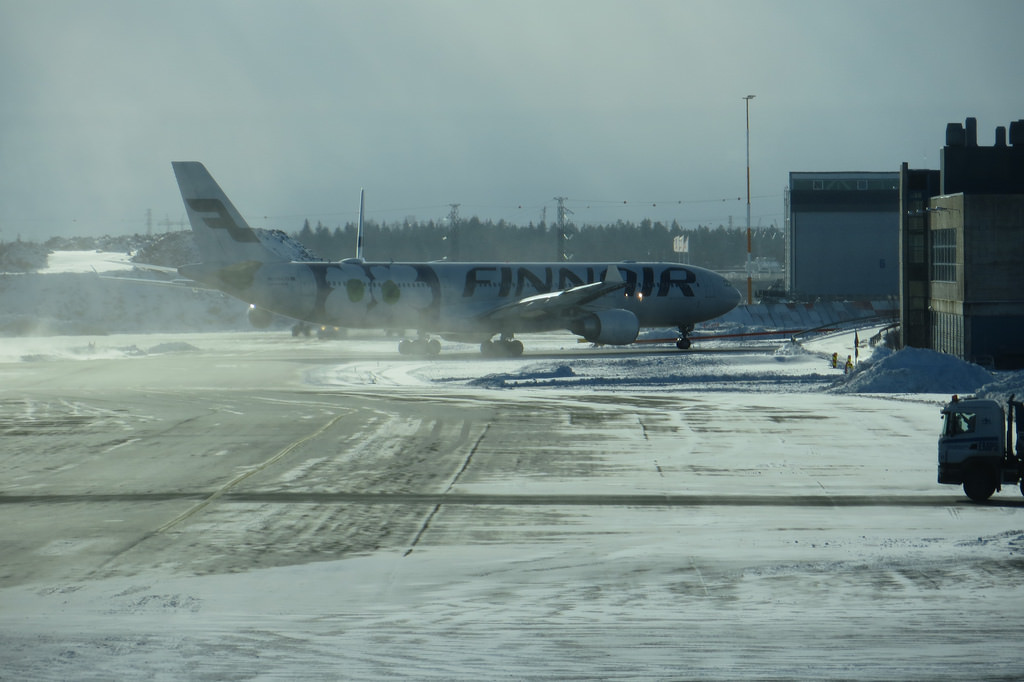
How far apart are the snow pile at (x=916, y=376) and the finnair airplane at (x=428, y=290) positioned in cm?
1668

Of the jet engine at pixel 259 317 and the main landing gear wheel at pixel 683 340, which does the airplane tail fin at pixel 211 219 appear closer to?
the jet engine at pixel 259 317

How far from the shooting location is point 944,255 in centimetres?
4766

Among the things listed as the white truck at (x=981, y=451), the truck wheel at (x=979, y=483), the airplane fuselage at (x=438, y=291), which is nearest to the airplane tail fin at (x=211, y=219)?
the airplane fuselage at (x=438, y=291)

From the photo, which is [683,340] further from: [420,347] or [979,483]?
[979,483]

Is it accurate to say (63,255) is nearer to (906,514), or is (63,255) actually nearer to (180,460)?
(180,460)

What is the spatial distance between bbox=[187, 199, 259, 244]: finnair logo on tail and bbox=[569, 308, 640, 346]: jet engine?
50.9 ft

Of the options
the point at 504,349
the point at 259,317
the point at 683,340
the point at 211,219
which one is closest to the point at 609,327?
the point at 504,349

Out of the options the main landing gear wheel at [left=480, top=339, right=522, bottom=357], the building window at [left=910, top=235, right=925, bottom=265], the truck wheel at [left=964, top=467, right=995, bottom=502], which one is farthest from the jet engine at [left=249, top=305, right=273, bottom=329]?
the truck wheel at [left=964, top=467, right=995, bottom=502]

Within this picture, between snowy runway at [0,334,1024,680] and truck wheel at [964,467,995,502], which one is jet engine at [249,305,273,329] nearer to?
snowy runway at [0,334,1024,680]

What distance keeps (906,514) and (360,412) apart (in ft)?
58.2

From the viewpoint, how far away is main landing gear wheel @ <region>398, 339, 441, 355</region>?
174ft

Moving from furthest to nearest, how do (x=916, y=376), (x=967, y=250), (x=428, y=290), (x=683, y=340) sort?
(x=683, y=340), (x=428, y=290), (x=967, y=250), (x=916, y=376)

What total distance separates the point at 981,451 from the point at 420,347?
37439 millimetres

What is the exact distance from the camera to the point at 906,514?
17.1 m
